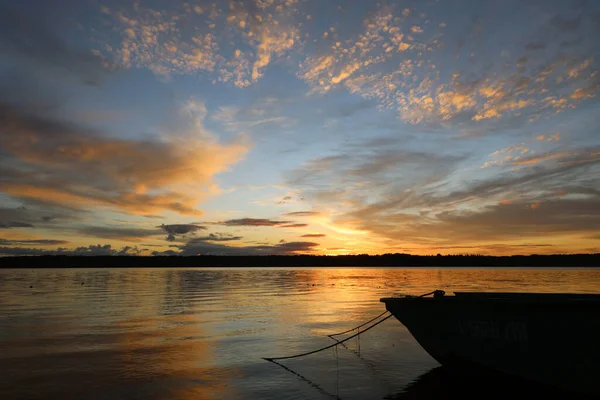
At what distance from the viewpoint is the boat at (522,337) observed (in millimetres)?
9242

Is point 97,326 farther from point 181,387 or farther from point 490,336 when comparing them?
point 490,336

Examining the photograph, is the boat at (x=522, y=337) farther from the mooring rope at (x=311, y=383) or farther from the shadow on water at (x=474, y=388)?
the mooring rope at (x=311, y=383)

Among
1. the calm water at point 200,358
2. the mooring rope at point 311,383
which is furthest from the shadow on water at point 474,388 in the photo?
the mooring rope at point 311,383

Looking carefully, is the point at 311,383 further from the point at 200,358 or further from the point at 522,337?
the point at 522,337

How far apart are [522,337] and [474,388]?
187 centimetres

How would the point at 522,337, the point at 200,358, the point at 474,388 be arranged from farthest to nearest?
1. the point at 200,358
2. the point at 474,388
3. the point at 522,337

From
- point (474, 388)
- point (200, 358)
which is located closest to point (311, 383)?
point (474, 388)

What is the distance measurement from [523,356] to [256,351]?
329 inches

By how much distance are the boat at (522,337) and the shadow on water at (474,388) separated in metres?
0.21

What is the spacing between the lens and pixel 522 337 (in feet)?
33.0

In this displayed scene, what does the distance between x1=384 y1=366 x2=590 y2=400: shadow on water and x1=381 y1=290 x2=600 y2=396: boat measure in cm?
21

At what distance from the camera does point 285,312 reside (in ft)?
82.8

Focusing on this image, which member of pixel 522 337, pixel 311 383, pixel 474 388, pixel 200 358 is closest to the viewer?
pixel 522 337

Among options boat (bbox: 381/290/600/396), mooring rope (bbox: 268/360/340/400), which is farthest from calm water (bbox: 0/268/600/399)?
boat (bbox: 381/290/600/396)
